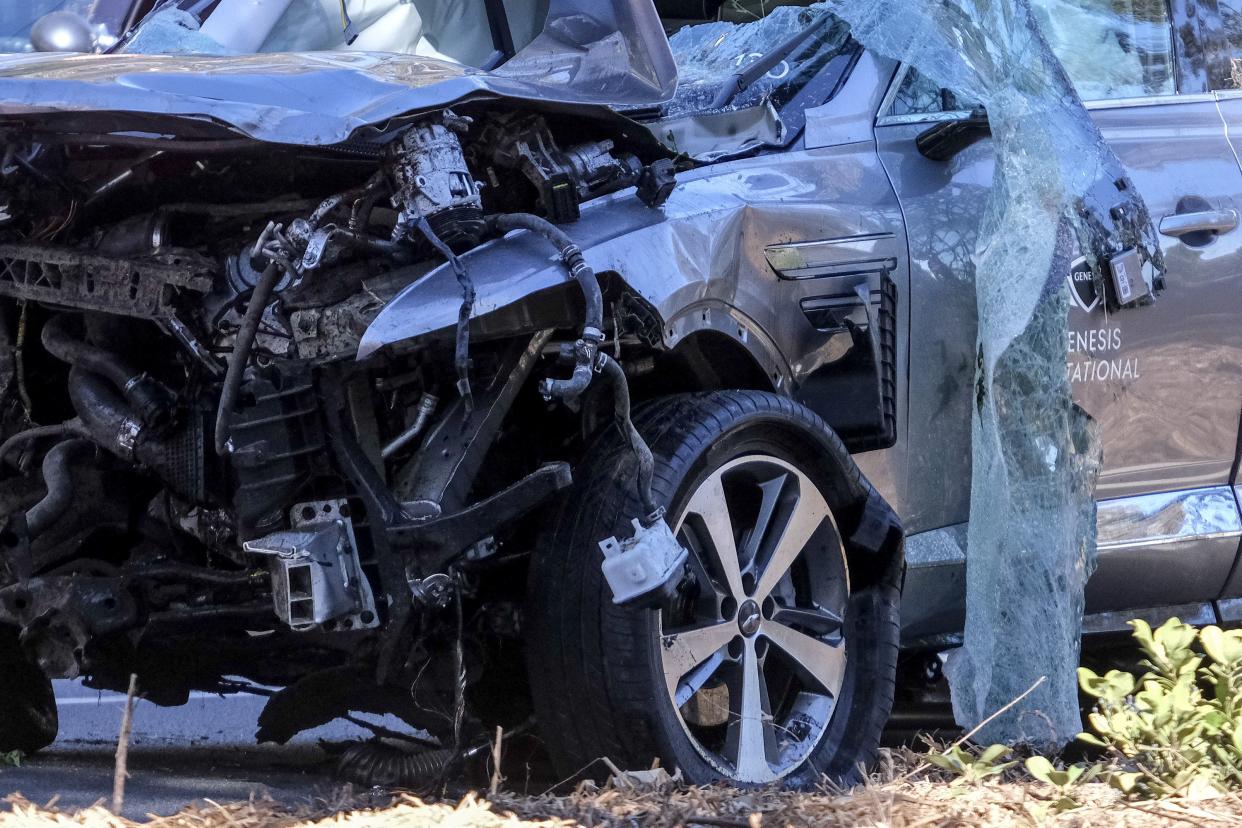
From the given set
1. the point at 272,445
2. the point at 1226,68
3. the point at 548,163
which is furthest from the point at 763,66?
the point at 272,445

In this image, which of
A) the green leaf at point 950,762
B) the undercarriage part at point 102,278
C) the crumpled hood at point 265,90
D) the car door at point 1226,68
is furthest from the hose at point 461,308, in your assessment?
the car door at point 1226,68

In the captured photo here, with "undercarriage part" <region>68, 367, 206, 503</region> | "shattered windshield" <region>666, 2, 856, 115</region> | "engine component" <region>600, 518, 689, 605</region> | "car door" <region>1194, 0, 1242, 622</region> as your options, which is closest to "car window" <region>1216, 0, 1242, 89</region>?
"car door" <region>1194, 0, 1242, 622</region>

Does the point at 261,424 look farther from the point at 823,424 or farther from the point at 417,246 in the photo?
the point at 823,424

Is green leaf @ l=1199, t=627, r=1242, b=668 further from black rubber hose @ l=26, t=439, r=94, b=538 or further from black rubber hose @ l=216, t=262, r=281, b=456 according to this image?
black rubber hose @ l=26, t=439, r=94, b=538

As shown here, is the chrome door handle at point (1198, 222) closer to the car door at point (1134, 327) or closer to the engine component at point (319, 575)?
the car door at point (1134, 327)

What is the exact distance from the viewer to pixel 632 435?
3.13m

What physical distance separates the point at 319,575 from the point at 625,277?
0.85 metres

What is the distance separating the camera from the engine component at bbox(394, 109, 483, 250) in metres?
3.00

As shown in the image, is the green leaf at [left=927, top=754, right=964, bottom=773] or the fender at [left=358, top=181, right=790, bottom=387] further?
the green leaf at [left=927, top=754, right=964, bottom=773]

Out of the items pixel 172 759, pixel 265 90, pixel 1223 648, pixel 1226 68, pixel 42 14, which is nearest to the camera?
pixel 265 90

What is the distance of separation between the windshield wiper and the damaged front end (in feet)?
2.23

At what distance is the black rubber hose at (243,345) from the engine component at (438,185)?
0.26 meters

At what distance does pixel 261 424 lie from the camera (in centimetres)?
300

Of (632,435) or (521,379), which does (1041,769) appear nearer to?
(632,435)
